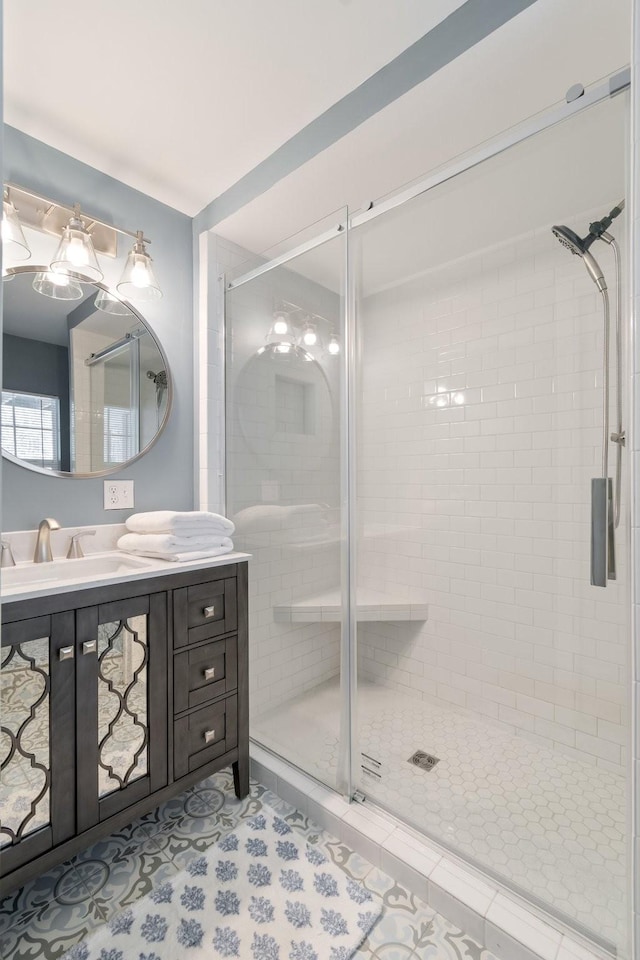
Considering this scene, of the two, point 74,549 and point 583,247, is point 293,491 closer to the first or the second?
point 74,549

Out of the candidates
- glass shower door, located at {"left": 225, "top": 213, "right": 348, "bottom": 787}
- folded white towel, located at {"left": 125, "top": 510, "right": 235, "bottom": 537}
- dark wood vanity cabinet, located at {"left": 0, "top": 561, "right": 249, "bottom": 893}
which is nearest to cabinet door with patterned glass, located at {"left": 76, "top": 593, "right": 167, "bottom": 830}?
dark wood vanity cabinet, located at {"left": 0, "top": 561, "right": 249, "bottom": 893}

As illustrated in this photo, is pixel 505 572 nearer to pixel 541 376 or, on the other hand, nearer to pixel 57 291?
pixel 541 376

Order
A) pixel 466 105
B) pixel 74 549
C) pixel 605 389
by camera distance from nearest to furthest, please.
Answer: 1. pixel 605 389
2. pixel 466 105
3. pixel 74 549

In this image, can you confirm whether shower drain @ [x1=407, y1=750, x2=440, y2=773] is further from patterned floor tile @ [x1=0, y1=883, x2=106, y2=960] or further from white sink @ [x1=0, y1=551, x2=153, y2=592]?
white sink @ [x1=0, y1=551, x2=153, y2=592]

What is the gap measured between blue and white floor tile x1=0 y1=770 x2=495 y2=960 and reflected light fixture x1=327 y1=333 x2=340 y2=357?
1.68m

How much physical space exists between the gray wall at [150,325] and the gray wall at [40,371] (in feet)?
0.50

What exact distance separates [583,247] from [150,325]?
5.39ft

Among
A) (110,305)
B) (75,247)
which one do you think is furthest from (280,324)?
(75,247)

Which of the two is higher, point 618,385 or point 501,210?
point 501,210

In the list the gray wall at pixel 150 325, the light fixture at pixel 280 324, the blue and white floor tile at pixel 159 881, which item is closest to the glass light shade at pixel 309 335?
the light fixture at pixel 280 324

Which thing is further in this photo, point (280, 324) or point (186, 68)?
point (280, 324)

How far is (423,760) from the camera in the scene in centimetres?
178

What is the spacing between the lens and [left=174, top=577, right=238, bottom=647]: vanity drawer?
1542 millimetres

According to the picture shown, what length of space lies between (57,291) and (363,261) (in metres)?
1.14
